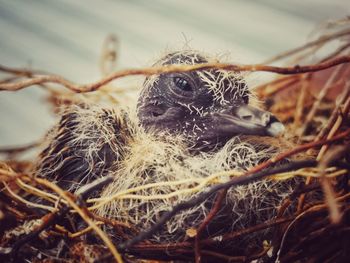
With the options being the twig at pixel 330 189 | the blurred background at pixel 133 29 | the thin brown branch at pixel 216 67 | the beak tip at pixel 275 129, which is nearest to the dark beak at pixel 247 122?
the beak tip at pixel 275 129

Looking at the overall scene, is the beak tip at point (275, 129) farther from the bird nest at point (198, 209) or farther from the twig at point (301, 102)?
the twig at point (301, 102)

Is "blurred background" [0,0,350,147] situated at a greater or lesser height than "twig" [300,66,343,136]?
greater

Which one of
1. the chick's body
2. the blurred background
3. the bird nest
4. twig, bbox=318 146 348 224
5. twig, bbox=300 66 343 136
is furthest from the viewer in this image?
the blurred background

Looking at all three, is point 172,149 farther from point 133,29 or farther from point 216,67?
point 133,29

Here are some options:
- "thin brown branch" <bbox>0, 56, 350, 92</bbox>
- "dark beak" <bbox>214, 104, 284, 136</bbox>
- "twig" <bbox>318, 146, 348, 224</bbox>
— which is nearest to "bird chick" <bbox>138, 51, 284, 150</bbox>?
"dark beak" <bbox>214, 104, 284, 136</bbox>

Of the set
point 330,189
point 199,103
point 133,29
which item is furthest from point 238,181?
point 133,29

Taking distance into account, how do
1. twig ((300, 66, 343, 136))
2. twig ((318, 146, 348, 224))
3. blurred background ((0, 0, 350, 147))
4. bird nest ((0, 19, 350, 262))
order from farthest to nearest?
blurred background ((0, 0, 350, 147)) < twig ((300, 66, 343, 136)) < bird nest ((0, 19, 350, 262)) < twig ((318, 146, 348, 224))

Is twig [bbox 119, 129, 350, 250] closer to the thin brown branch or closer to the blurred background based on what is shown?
the thin brown branch
